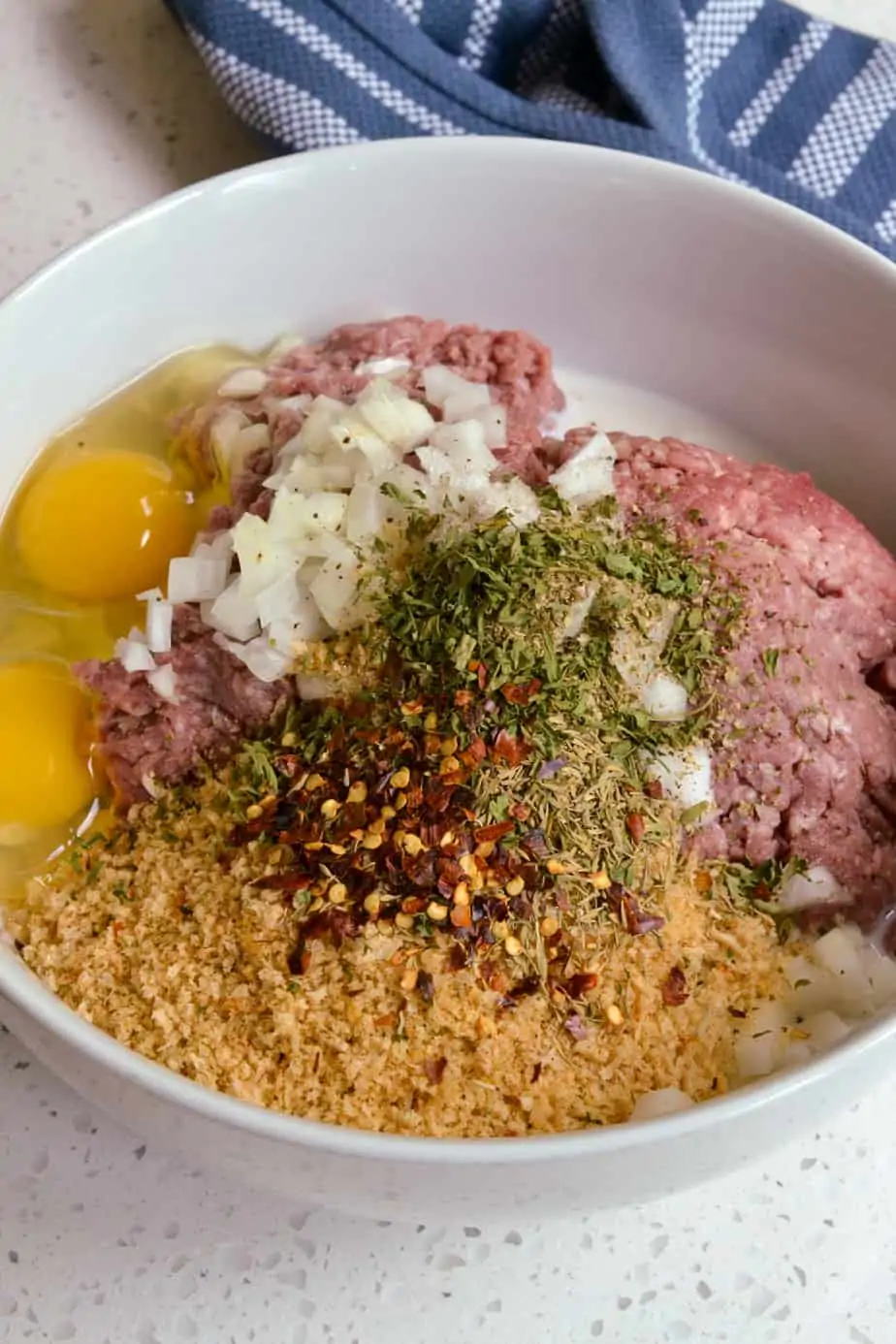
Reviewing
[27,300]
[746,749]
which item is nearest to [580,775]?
[746,749]

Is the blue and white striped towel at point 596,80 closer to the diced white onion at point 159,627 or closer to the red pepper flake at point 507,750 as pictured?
the diced white onion at point 159,627

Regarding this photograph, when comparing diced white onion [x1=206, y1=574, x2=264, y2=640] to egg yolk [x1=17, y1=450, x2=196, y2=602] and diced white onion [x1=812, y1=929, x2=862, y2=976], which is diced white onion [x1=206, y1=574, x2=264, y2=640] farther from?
diced white onion [x1=812, y1=929, x2=862, y2=976]

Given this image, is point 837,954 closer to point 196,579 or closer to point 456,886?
point 456,886

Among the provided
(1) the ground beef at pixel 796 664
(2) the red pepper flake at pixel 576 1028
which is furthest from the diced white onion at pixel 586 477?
(2) the red pepper flake at pixel 576 1028

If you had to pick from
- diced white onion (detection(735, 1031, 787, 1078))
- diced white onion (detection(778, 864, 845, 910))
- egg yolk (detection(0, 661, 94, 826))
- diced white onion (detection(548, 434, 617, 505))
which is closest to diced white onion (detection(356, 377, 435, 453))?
diced white onion (detection(548, 434, 617, 505))

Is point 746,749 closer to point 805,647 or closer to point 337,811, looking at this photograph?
point 805,647

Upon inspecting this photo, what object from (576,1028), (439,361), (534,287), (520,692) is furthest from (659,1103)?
(534,287)
